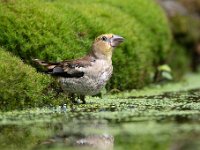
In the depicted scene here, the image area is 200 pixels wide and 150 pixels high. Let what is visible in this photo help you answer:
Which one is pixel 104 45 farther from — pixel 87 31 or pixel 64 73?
pixel 87 31

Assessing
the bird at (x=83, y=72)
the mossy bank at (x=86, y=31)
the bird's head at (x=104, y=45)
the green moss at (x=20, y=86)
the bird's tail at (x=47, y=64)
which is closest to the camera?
the green moss at (x=20, y=86)

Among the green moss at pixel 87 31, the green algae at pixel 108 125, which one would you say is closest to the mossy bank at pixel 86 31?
the green moss at pixel 87 31

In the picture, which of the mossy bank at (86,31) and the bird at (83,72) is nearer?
the bird at (83,72)

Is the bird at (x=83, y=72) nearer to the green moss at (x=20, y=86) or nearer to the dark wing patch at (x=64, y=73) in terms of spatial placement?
the dark wing patch at (x=64, y=73)

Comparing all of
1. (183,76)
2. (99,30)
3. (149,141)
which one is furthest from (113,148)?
(183,76)

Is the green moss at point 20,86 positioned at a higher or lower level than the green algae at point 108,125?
higher

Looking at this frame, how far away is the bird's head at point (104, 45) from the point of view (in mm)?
9555

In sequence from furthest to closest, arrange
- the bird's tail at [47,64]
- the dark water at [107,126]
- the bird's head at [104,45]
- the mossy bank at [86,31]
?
the mossy bank at [86,31]
the bird's head at [104,45]
the bird's tail at [47,64]
the dark water at [107,126]

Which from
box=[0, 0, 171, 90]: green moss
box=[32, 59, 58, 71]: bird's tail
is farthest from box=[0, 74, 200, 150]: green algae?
box=[0, 0, 171, 90]: green moss

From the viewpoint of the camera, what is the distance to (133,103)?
9656 mm

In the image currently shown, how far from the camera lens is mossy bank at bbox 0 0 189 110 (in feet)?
32.8

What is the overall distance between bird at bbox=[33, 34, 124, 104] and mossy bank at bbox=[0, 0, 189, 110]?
23 cm

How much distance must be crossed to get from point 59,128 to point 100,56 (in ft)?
7.10

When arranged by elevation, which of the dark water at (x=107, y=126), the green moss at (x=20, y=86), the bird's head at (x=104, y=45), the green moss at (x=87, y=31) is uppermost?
the green moss at (x=87, y=31)
